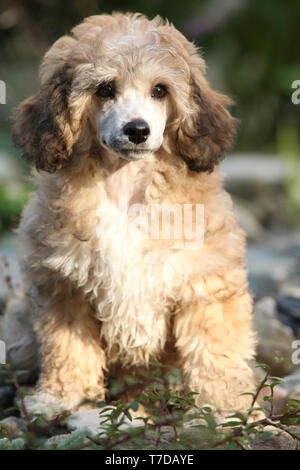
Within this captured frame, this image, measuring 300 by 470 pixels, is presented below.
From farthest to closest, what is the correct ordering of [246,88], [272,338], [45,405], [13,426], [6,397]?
[246,88] → [272,338] → [6,397] → [45,405] → [13,426]

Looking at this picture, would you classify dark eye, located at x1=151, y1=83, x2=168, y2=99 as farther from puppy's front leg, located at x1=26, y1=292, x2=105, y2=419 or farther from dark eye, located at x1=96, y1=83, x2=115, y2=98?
puppy's front leg, located at x1=26, y1=292, x2=105, y2=419

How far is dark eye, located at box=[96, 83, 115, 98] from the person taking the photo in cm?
321

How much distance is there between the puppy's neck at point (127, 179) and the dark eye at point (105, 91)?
1.16ft

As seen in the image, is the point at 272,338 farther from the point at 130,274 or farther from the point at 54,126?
the point at 54,126

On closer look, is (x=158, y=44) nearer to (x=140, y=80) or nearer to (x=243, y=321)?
(x=140, y=80)

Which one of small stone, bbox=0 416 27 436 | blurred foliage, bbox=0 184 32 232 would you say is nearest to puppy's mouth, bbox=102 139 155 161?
small stone, bbox=0 416 27 436

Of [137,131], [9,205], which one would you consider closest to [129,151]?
[137,131]

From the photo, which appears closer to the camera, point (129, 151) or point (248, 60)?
point (129, 151)

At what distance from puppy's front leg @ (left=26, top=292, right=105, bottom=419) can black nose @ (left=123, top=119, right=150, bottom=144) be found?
94cm

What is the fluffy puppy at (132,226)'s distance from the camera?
10.7ft

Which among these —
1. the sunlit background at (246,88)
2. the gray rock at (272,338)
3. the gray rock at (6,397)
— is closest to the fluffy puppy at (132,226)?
the gray rock at (6,397)

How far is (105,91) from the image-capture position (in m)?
3.23

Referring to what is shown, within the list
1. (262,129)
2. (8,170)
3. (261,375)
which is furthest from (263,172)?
(261,375)

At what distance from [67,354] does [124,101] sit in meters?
1.37
